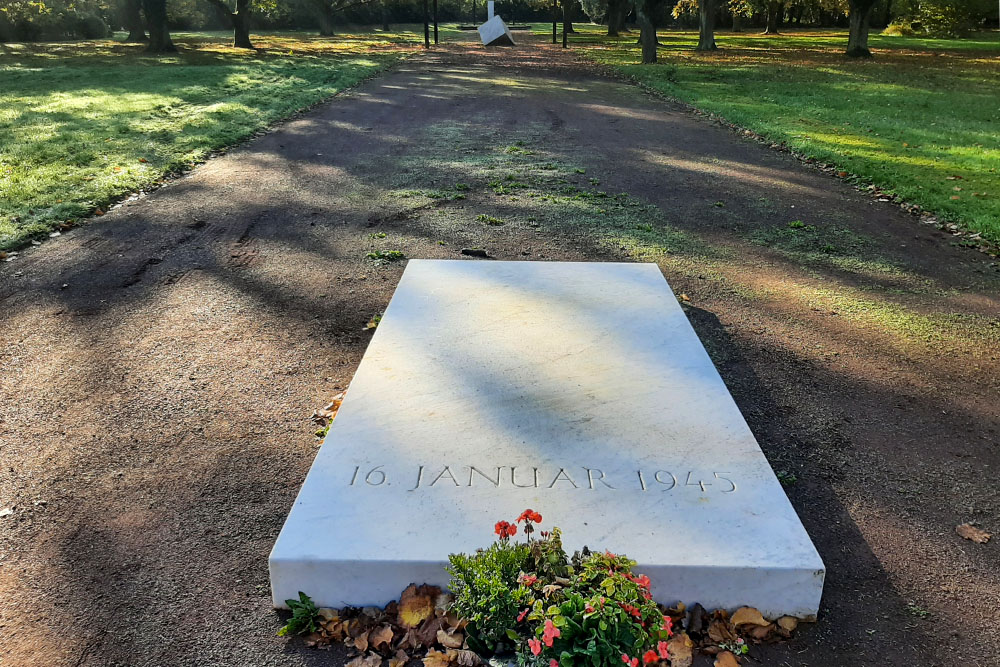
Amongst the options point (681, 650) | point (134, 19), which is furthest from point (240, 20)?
point (681, 650)

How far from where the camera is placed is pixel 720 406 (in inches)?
132

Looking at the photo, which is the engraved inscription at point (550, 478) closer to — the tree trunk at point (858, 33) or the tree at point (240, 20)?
the tree trunk at point (858, 33)

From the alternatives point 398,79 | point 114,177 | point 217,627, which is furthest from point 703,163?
point 398,79

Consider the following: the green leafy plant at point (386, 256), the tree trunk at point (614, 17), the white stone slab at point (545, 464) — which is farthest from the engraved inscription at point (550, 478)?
the tree trunk at point (614, 17)

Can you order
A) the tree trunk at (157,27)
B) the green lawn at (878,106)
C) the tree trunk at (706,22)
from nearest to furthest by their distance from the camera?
the green lawn at (878,106)
the tree trunk at (157,27)
the tree trunk at (706,22)

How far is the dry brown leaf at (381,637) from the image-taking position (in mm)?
2385

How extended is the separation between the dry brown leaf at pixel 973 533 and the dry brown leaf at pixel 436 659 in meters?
2.24

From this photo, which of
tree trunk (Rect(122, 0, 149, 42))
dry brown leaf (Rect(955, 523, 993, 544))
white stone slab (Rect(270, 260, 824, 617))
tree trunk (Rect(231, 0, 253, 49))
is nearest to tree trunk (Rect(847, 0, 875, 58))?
tree trunk (Rect(231, 0, 253, 49))

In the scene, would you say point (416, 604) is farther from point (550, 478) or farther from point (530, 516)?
point (550, 478)

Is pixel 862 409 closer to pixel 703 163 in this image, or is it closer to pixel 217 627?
pixel 217 627

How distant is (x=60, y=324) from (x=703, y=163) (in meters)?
7.88

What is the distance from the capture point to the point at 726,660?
2.33m

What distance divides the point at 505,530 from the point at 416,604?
41 cm

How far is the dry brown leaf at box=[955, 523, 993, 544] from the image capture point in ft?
9.73
